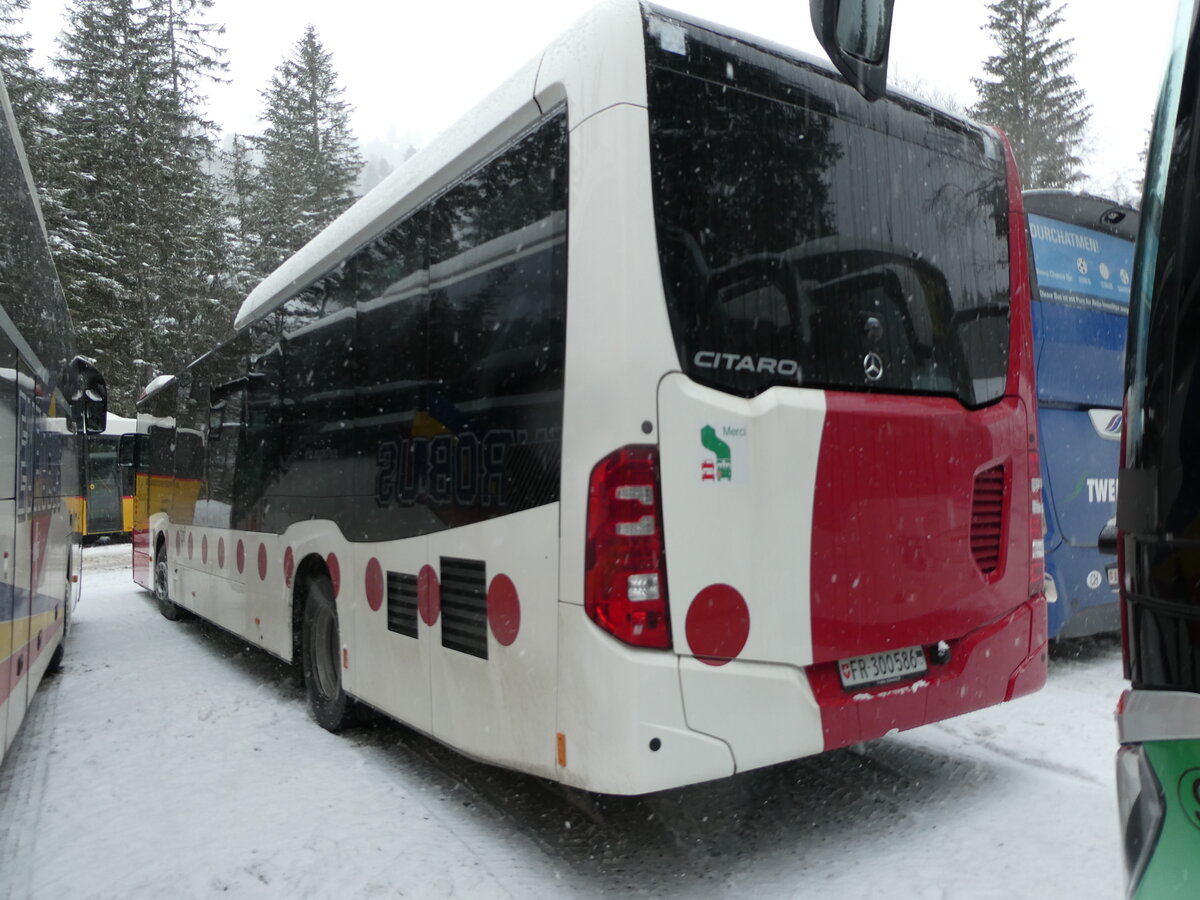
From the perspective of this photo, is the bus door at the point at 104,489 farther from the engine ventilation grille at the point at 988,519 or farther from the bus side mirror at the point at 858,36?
the bus side mirror at the point at 858,36

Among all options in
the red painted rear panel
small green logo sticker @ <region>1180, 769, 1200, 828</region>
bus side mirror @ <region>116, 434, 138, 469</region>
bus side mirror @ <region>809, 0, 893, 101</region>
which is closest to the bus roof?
bus side mirror @ <region>809, 0, 893, 101</region>

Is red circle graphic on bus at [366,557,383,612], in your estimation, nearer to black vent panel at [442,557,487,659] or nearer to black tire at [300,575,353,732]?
black tire at [300,575,353,732]

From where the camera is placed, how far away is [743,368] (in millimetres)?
3377

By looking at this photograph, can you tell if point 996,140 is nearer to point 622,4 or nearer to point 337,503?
point 622,4

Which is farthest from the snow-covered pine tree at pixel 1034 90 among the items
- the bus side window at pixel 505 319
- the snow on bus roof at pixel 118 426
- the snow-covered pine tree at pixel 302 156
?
the bus side window at pixel 505 319

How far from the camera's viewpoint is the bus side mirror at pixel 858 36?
210 cm

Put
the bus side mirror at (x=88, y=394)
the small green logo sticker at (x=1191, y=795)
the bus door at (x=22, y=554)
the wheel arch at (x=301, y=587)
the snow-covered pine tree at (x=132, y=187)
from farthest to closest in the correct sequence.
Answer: the snow-covered pine tree at (x=132, y=187), the bus side mirror at (x=88, y=394), the wheel arch at (x=301, y=587), the bus door at (x=22, y=554), the small green logo sticker at (x=1191, y=795)

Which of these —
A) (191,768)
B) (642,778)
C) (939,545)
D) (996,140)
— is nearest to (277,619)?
(191,768)

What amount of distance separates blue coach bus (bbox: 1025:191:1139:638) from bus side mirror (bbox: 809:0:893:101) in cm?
525

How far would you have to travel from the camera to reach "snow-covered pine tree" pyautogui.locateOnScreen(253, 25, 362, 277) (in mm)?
36594

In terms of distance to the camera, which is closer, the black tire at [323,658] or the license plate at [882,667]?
the license plate at [882,667]

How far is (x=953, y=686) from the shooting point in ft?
12.8

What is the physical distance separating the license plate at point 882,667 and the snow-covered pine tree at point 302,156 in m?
35.2

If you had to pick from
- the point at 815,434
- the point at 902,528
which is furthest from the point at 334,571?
the point at 902,528
